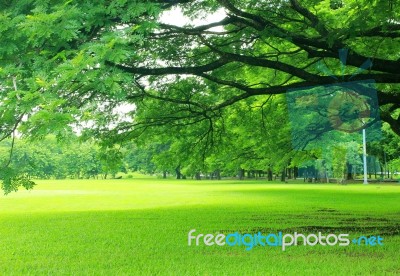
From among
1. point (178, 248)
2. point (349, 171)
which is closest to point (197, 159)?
point (178, 248)

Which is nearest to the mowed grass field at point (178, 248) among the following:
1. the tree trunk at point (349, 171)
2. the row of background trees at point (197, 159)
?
the row of background trees at point (197, 159)

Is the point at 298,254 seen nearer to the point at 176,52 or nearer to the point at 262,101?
the point at 176,52

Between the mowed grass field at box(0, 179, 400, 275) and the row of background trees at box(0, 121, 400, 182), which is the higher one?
the row of background trees at box(0, 121, 400, 182)

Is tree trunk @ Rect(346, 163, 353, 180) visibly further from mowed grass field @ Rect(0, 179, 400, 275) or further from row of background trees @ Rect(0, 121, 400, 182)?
mowed grass field @ Rect(0, 179, 400, 275)

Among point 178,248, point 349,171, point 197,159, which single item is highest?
point 349,171

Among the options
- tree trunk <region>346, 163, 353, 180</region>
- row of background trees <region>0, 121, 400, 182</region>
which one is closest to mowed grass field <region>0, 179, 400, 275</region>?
row of background trees <region>0, 121, 400, 182</region>

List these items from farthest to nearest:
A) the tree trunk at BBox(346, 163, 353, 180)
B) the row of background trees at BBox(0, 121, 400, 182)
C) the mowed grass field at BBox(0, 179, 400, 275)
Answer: the tree trunk at BBox(346, 163, 353, 180), the row of background trees at BBox(0, 121, 400, 182), the mowed grass field at BBox(0, 179, 400, 275)

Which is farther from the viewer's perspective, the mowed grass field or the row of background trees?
the row of background trees

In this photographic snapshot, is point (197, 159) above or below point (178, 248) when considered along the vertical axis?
above

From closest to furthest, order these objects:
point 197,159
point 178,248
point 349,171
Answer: point 178,248, point 197,159, point 349,171

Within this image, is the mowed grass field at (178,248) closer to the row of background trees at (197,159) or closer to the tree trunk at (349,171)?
the row of background trees at (197,159)

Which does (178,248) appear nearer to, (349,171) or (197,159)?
(197,159)

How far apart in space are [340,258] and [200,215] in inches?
331

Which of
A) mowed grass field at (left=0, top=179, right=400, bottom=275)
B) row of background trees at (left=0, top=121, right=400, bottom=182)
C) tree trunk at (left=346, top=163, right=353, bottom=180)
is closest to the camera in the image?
mowed grass field at (left=0, top=179, right=400, bottom=275)
